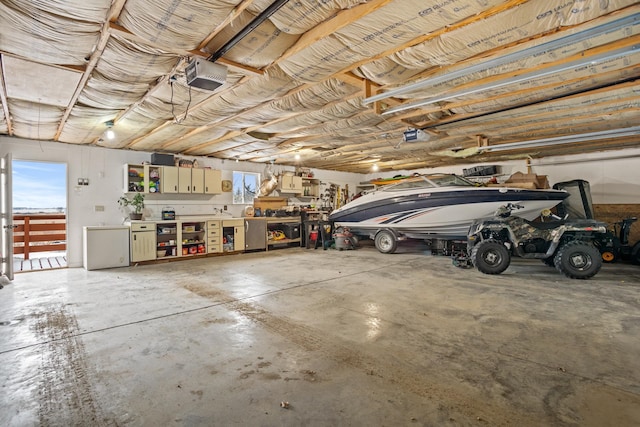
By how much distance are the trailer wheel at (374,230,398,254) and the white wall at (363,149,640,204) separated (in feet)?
13.6

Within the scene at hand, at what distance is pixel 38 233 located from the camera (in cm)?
718

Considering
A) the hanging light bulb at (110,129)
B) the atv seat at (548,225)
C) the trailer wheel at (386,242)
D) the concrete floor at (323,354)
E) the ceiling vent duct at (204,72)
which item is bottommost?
the concrete floor at (323,354)

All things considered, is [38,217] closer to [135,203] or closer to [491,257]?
[135,203]

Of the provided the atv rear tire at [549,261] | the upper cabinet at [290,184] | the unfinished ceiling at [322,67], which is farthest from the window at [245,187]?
the atv rear tire at [549,261]

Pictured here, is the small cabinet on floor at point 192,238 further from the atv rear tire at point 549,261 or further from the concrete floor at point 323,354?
the atv rear tire at point 549,261

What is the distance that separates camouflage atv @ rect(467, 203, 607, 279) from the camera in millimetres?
4492

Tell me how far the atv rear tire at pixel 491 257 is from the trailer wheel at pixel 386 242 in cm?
236

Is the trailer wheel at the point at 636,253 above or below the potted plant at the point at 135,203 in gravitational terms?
below

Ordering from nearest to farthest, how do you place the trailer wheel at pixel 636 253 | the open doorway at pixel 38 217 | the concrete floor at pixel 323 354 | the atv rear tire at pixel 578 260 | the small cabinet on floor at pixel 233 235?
the concrete floor at pixel 323 354 → the atv rear tire at pixel 578 260 → the trailer wheel at pixel 636 253 → the open doorway at pixel 38 217 → the small cabinet on floor at pixel 233 235

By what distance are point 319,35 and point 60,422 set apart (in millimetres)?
2862

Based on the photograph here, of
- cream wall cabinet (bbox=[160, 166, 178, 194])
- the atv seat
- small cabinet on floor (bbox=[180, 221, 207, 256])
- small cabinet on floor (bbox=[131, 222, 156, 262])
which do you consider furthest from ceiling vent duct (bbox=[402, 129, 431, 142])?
small cabinet on floor (bbox=[131, 222, 156, 262])

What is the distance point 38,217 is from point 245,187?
4723mm

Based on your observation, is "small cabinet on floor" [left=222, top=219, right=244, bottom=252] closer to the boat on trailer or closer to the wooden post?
the boat on trailer

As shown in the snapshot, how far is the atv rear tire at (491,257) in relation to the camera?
483 cm
